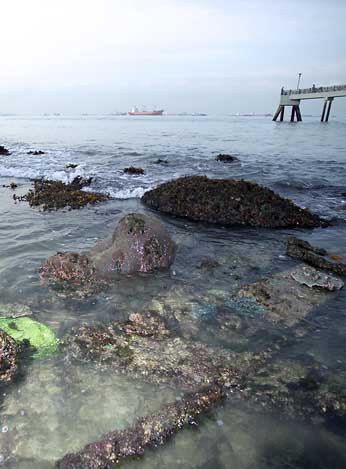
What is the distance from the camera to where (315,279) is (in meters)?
5.35

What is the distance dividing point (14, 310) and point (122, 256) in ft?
6.31

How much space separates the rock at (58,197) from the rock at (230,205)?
2.03m

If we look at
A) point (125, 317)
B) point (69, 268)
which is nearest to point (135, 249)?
point (69, 268)

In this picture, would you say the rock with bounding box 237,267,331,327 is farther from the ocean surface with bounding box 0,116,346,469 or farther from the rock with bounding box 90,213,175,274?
the rock with bounding box 90,213,175,274

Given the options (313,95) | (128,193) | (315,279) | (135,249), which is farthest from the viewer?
(313,95)

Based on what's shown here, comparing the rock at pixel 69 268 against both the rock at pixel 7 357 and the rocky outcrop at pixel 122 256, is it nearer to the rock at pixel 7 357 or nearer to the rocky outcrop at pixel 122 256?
the rocky outcrop at pixel 122 256

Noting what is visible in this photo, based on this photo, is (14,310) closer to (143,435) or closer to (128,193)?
(143,435)

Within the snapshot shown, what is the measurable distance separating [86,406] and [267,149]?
992 inches

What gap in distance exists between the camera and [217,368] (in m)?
3.48

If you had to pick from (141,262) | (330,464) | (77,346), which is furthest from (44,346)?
(330,464)

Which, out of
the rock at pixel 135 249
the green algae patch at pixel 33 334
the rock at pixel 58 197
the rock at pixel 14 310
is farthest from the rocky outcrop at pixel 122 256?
the rock at pixel 58 197

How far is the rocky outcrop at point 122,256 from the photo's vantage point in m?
5.35

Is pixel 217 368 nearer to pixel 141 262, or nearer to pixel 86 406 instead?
pixel 86 406

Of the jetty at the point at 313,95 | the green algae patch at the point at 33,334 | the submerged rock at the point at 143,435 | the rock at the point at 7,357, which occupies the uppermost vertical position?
the jetty at the point at 313,95
